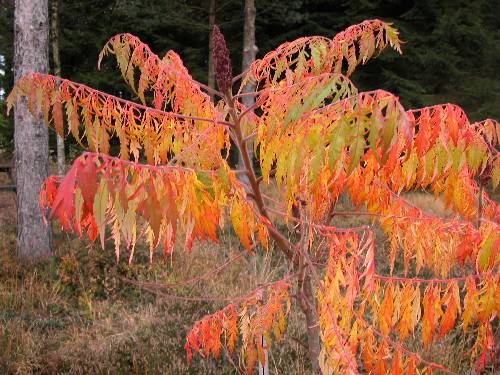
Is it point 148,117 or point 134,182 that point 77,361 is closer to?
point 148,117

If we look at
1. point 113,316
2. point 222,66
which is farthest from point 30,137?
point 222,66

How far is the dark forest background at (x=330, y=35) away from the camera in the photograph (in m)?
15.5

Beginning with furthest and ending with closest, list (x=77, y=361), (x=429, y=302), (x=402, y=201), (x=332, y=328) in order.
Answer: (x=77, y=361), (x=402, y=201), (x=429, y=302), (x=332, y=328)

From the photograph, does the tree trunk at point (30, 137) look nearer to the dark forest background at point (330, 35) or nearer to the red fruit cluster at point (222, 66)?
the red fruit cluster at point (222, 66)

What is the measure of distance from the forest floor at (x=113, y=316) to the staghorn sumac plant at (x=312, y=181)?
98cm

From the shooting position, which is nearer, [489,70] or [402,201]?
[402,201]

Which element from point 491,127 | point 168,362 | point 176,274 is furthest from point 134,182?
point 176,274

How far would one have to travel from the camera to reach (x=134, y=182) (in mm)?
1394

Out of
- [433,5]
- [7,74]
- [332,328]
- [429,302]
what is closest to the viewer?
[332,328]

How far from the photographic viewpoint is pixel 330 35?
1680 cm

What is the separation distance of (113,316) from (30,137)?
274cm

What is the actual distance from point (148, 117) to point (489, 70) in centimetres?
1781

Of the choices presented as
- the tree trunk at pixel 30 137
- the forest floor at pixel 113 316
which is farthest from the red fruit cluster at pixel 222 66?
the tree trunk at pixel 30 137

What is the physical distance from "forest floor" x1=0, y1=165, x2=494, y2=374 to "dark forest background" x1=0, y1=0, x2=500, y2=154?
370 inches
